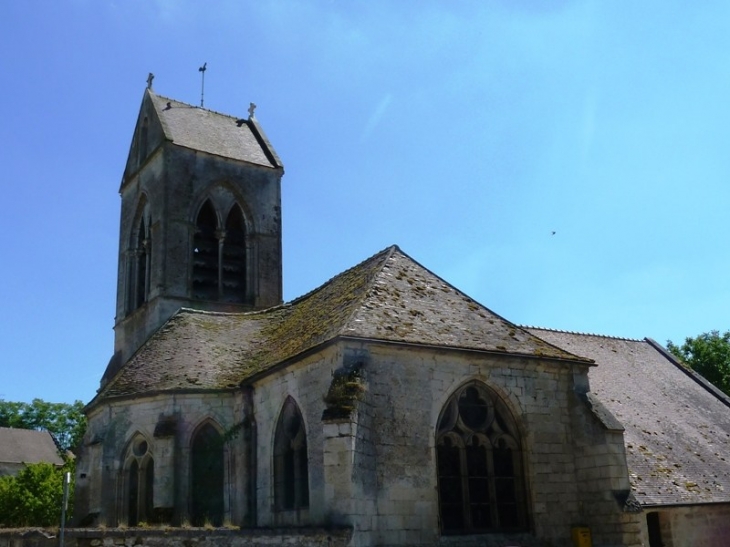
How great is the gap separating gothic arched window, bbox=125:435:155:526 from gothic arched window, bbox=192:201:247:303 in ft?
23.3

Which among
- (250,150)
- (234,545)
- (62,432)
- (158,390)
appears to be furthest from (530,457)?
(62,432)

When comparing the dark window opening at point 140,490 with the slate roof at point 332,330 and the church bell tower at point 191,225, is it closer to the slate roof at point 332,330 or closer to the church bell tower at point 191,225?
the slate roof at point 332,330

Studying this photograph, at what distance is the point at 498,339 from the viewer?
1458 cm

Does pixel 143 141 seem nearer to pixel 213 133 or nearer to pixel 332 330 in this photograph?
pixel 213 133

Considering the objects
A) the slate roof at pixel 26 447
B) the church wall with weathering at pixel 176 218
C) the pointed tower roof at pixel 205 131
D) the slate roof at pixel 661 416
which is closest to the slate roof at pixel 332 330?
the church wall with weathering at pixel 176 218

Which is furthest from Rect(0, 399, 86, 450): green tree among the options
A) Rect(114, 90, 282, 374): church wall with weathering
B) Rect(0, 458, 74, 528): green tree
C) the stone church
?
the stone church

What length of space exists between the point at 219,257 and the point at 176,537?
13.4 meters

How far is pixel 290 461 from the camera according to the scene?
14188 millimetres

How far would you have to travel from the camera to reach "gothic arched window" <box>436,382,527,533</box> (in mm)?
13352

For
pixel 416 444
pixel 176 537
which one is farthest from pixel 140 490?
pixel 416 444

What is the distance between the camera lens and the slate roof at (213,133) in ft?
79.7

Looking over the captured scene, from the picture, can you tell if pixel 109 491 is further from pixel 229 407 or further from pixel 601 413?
pixel 601 413

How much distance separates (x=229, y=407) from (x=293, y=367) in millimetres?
2564

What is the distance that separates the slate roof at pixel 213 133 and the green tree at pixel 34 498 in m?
14.0
